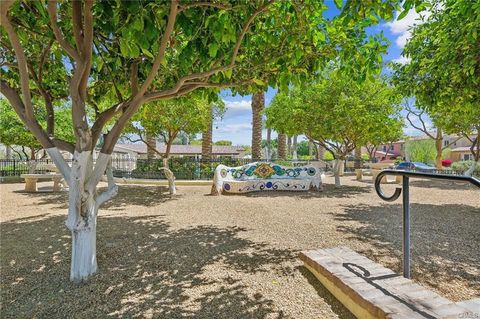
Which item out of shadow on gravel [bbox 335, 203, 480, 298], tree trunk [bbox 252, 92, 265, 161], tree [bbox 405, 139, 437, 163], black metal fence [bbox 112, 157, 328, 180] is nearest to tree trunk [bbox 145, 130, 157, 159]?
black metal fence [bbox 112, 157, 328, 180]

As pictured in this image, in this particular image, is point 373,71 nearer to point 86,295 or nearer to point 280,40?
point 280,40

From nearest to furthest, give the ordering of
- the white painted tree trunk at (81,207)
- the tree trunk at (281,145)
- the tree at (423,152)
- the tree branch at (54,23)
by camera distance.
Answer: the tree branch at (54,23), the white painted tree trunk at (81,207), the tree trunk at (281,145), the tree at (423,152)

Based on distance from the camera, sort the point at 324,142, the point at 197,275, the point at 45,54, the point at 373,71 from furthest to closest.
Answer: the point at 324,142 → the point at 373,71 → the point at 45,54 → the point at 197,275

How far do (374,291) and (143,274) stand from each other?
260 cm

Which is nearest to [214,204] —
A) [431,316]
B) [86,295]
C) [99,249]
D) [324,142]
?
[99,249]

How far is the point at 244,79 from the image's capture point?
4922 mm

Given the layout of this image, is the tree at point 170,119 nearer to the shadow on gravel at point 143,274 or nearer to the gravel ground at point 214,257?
the gravel ground at point 214,257

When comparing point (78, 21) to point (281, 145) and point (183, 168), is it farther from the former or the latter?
point (281, 145)

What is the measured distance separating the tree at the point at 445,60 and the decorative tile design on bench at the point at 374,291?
3.94 m

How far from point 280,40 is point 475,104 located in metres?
5.40

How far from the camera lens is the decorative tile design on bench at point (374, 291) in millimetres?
2275

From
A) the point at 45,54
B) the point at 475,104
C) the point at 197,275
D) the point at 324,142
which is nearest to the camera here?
the point at 197,275

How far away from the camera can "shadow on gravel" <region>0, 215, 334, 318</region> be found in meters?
2.73

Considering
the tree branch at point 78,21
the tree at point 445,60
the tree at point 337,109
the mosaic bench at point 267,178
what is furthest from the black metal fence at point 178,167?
the tree branch at point 78,21
